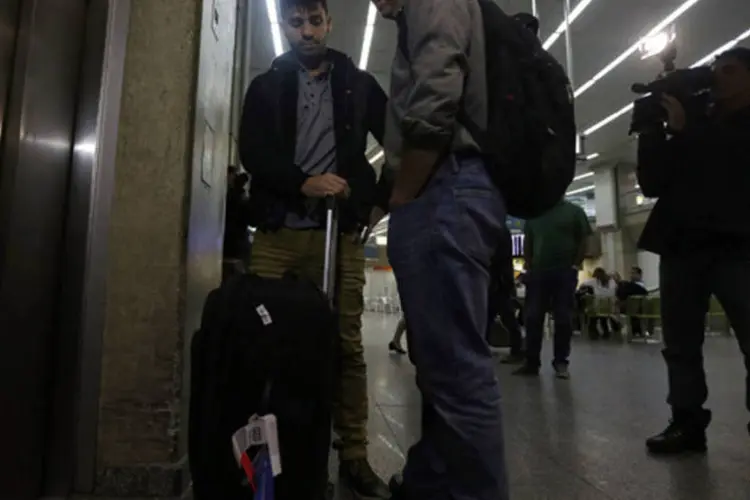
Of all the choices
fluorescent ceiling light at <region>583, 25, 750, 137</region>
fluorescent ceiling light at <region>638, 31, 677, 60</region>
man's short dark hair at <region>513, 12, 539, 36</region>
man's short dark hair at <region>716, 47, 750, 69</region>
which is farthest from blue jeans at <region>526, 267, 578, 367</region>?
fluorescent ceiling light at <region>583, 25, 750, 137</region>

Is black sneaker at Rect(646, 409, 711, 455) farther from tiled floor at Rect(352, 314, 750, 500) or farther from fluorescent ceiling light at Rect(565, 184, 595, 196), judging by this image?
fluorescent ceiling light at Rect(565, 184, 595, 196)

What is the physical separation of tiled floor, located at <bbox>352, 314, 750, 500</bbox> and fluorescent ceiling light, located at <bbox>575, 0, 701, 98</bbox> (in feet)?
13.9

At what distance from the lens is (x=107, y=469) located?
6.02ft

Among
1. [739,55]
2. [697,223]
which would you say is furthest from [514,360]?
[739,55]

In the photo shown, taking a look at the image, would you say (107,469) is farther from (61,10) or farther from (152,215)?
(61,10)

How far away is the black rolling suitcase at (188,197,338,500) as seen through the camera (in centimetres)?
132

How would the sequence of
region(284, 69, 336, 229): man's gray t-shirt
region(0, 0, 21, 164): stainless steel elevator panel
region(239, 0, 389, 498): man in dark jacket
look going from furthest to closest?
region(284, 69, 336, 229): man's gray t-shirt
region(239, 0, 389, 498): man in dark jacket
region(0, 0, 21, 164): stainless steel elevator panel

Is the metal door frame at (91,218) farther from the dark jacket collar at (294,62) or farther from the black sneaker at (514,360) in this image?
the black sneaker at (514,360)

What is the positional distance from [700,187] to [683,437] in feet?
3.44

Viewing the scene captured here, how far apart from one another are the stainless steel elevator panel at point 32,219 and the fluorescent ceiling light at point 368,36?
20.9 ft

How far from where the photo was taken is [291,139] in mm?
2018

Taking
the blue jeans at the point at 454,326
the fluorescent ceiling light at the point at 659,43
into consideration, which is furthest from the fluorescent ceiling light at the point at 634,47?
the blue jeans at the point at 454,326

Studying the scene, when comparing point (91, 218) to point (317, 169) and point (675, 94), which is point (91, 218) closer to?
point (317, 169)

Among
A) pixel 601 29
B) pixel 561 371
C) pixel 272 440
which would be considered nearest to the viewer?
pixel 272 440
